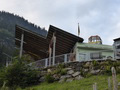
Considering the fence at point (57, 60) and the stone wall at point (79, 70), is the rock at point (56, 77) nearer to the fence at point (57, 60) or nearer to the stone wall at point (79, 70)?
the stone wall at point (79, 70)

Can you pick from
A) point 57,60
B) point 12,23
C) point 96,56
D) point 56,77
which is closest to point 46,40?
point 57,60

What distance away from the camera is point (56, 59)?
19422 millimetres

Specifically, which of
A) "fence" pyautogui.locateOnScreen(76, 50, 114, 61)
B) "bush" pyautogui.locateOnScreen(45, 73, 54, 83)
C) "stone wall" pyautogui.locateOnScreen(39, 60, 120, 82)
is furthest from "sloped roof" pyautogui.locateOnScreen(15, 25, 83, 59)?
"bush" pyautogui.locateOnScreen(45, 73, 54, 83)

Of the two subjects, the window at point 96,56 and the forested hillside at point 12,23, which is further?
the forested hillside at point 12,23

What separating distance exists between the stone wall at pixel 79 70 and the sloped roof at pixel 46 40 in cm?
420

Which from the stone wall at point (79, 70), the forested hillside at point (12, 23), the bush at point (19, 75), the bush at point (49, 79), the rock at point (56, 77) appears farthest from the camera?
the forested hillside at point (12, 23)

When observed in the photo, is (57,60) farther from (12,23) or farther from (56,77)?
(12,23)

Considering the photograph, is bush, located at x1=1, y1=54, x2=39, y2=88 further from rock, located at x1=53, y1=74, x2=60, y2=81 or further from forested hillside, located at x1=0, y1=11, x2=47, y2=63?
forested hillside, located at x1=0, y1=11, x2=47, y2=63

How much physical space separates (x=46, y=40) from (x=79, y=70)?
8520 mm

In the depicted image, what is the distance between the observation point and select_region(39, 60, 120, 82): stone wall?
49.9ft

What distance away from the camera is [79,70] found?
16.0m

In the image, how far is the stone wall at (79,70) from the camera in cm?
Answer: 1520

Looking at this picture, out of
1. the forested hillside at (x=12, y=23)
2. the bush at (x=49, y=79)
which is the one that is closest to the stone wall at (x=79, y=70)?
the bush at (x=49, y=79)

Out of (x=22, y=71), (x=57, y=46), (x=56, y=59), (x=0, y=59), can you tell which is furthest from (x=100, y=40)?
(x=0, y=59)
